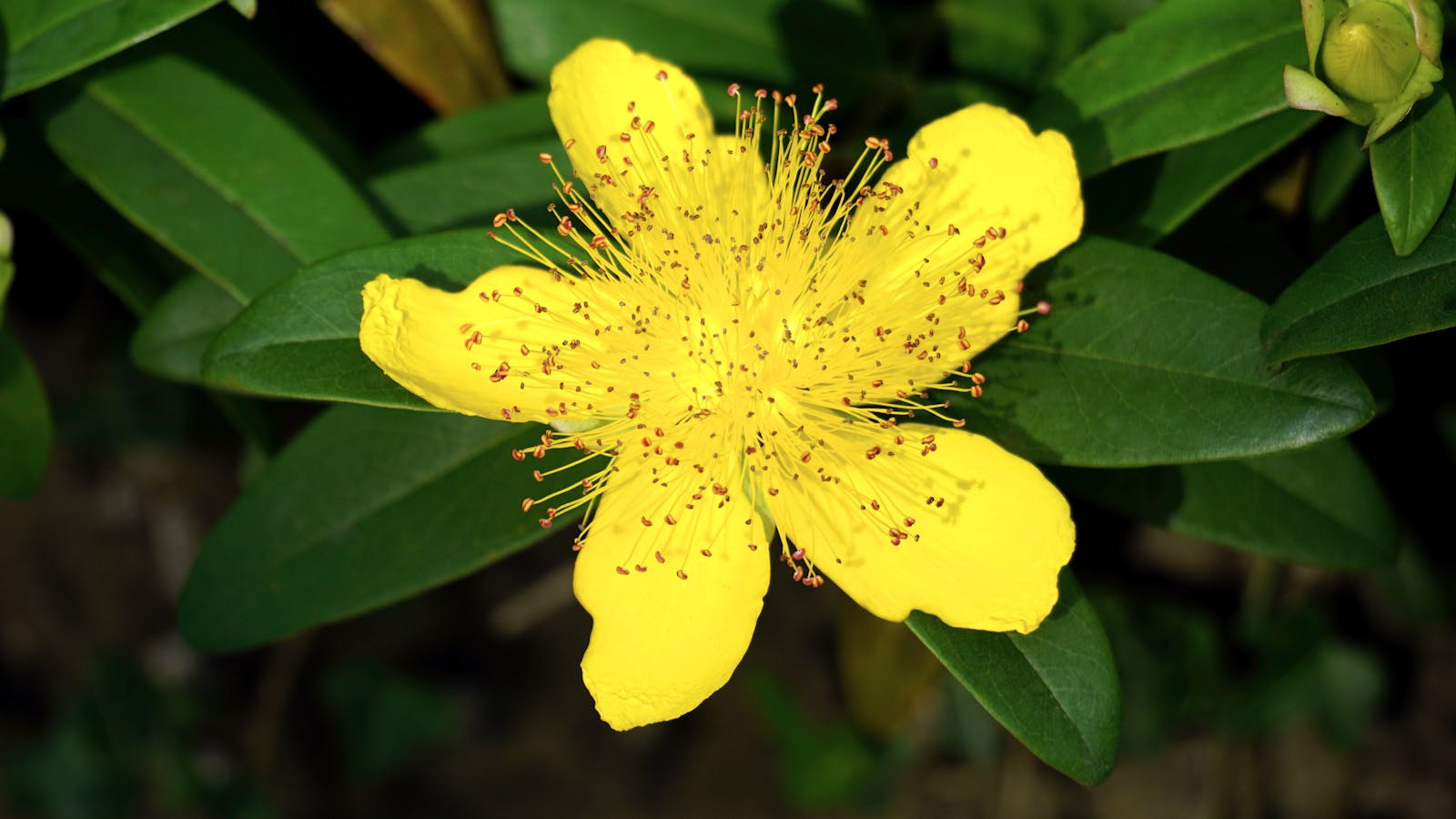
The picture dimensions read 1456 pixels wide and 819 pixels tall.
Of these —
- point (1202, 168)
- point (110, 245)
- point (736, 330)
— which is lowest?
point (110, 245)

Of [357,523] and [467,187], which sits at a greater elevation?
[467,187]

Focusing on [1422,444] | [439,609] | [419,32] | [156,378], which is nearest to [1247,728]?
[1422,444]

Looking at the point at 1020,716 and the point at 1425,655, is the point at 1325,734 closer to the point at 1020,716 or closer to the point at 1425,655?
the point at 1425,655

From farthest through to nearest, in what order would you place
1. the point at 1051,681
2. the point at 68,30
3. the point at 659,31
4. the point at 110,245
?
1. the point at 659,31
2. the point at 110,245
3. the point at 68,30
4. the point at 1051,681

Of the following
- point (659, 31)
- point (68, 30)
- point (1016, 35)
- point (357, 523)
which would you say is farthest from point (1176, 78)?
point (68, 30)

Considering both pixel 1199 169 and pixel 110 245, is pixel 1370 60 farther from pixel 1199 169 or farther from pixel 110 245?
pixel 110 245

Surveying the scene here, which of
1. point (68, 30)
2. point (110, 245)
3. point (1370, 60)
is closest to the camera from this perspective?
point (1370, 60)
